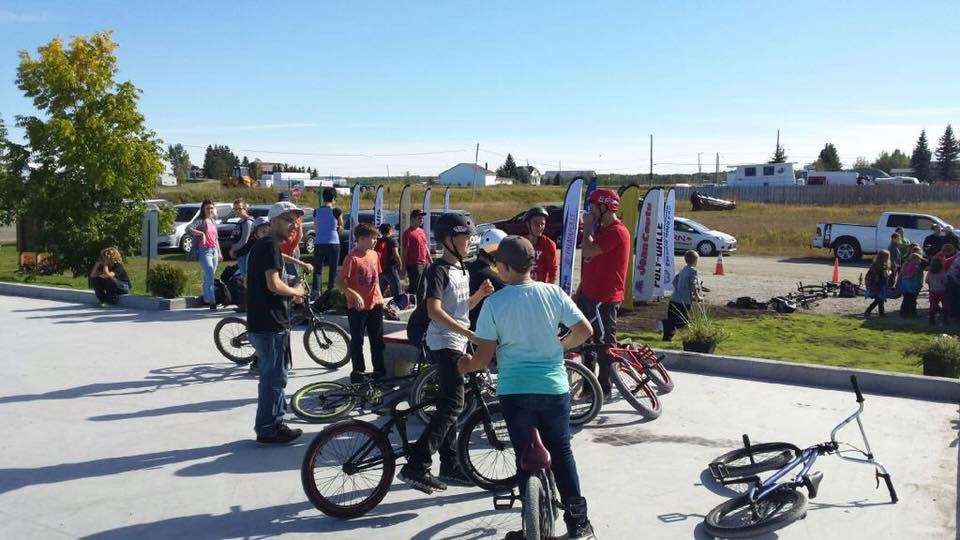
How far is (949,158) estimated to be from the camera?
116 metres

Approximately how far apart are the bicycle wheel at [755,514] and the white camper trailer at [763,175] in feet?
215

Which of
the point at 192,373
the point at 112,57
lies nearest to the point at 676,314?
the point at 192,373

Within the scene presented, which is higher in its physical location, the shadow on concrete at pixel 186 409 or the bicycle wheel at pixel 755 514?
the bicycle wheel at pixel 755 514

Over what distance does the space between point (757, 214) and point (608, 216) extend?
44900 millimetres

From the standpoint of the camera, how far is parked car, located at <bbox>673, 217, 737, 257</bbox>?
29.7 m

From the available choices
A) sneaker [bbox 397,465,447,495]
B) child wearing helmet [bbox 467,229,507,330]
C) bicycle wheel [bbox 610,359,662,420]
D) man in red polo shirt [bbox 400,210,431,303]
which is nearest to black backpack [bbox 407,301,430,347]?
child wearing helmet [bbox 467,229,507,330]

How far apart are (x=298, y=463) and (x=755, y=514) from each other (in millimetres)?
3344

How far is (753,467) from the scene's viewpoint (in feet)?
19.5

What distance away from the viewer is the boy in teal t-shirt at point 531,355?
4387 millimetres

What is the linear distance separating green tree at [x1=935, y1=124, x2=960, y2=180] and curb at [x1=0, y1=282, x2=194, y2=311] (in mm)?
122340

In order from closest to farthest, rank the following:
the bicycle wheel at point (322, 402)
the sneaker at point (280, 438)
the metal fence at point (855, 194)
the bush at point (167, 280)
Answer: the sneaker at point (280, 438) < the bicycle wheel at point (322, 402) < the bush at point (167, 280) < the metal fence at point (855, 194)

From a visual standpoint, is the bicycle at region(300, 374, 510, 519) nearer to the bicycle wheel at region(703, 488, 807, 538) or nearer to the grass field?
the bicycle wheel at region(703, 488, 807, 538)

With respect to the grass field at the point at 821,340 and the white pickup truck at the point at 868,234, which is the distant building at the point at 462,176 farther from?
the grass field at the point at 821,340

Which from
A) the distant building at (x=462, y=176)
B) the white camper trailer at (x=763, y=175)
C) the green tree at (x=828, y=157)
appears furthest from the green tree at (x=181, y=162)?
the green tree at (x=828, y=157)
